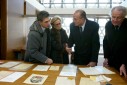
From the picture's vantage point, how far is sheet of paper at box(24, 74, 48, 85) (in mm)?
1686

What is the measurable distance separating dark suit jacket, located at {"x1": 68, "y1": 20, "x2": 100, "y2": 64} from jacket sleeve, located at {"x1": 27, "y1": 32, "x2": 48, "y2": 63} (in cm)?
60

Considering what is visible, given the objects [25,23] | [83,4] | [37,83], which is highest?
[83,4]

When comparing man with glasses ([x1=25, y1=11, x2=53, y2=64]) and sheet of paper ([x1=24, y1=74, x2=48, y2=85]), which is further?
man with glasses ([x1=25, y1=11, x2=53, y2=64])

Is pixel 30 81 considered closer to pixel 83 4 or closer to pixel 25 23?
pixel 25 23

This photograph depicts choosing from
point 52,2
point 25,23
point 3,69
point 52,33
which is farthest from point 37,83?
point 52,2

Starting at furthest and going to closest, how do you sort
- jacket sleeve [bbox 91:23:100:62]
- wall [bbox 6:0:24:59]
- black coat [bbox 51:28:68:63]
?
wall [bbox 6:0:24:59] < black coat [bbox 51:28:68:63] < jacket sleeve [bbox 91:23:100:62]

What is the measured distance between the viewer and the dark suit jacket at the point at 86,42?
108 inches

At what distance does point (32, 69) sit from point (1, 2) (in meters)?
2.06

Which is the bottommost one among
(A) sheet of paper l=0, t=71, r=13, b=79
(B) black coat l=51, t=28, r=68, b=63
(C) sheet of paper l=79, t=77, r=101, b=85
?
(C) sheet of paper l=79, t=77, r=101, b=85

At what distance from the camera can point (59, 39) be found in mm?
3066

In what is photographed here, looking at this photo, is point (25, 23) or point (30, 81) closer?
point (30, 81)

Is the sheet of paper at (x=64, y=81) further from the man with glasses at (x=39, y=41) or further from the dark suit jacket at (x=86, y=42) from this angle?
the dark suit jacket at (x=86, y=42)

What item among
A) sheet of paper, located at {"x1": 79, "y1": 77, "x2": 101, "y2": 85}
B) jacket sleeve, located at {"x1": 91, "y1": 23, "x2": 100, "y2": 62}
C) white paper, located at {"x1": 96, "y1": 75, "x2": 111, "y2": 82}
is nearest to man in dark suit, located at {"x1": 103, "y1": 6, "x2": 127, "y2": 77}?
jacket sleeve, located at {"x1": 91, "y1": 23, "x2": 100, "y2": 62}

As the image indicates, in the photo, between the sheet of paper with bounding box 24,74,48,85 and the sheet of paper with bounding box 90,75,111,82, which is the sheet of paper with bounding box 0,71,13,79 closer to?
the sheet of paper with bounding box 24,74,48,85
